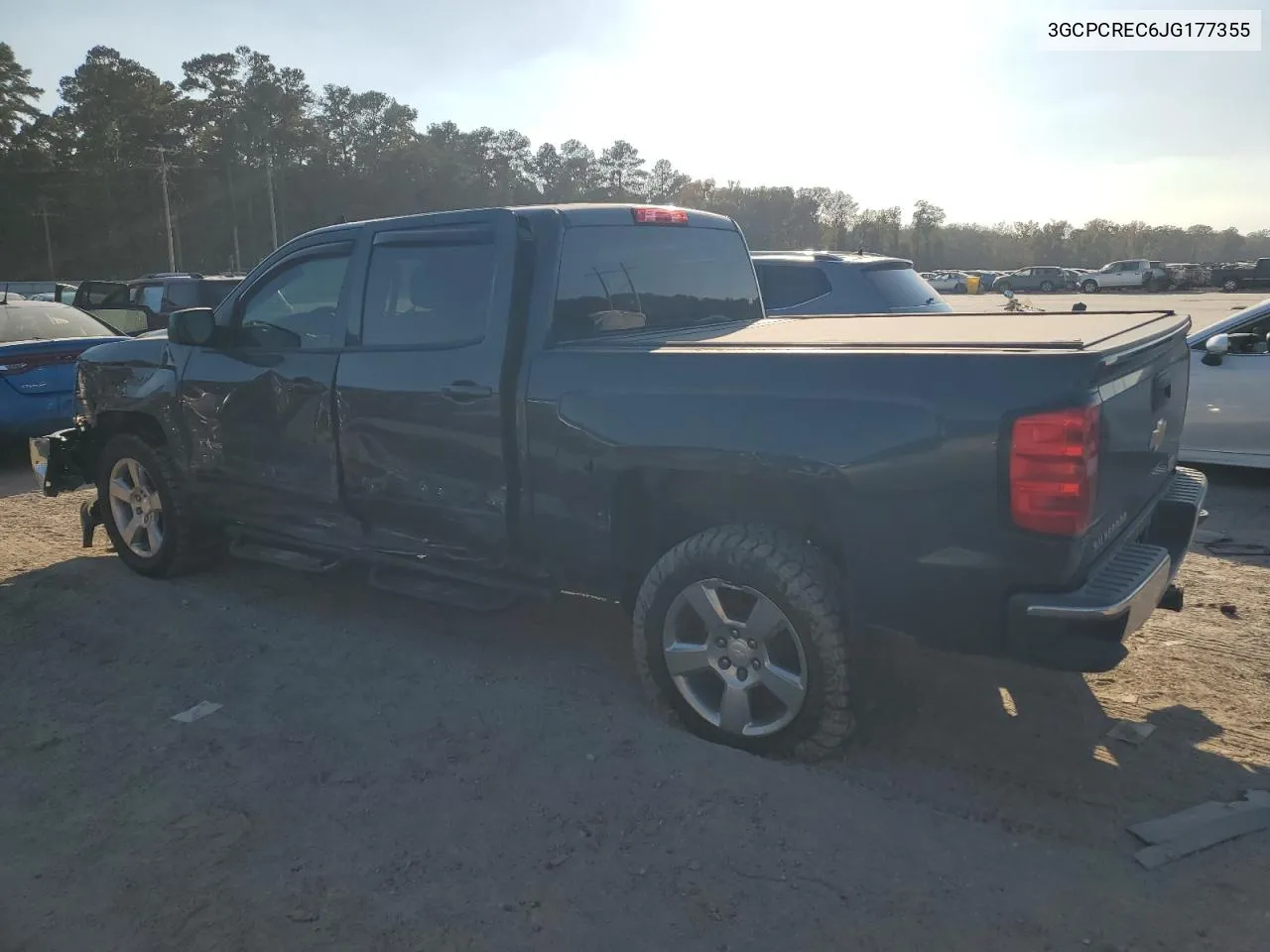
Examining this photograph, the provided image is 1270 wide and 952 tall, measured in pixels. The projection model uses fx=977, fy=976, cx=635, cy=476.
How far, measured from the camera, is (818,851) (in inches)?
118

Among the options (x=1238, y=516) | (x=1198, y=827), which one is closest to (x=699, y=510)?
(x=1198, y=827)

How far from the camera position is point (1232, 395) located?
7430mm

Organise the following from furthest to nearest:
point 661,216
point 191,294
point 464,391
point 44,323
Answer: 1. point 191,294
2. point 44,323
3. point 661,216
4. point 464,391

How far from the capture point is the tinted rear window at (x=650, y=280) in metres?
4.16

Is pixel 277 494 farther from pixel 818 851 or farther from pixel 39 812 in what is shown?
pixel 818 851

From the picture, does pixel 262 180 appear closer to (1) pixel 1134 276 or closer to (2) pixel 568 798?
(1) pixel 1134 276

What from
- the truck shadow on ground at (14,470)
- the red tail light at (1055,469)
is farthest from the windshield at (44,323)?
the red tail light at (1055,469)

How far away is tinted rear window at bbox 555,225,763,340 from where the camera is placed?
13.6 ft

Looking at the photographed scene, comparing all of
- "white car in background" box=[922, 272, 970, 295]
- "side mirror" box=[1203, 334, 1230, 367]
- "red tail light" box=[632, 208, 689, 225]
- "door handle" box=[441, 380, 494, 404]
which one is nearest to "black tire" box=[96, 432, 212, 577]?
"door handle" box=[441, 380, 494, 404]

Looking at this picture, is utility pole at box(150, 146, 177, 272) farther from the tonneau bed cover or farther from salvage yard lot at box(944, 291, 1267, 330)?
the tonneau bed cover

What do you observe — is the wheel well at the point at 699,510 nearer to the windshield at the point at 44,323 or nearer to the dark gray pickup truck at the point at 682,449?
the dark gray pickup truck at the point at 682,449

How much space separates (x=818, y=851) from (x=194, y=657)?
3199mm

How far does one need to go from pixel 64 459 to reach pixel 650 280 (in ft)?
13.3

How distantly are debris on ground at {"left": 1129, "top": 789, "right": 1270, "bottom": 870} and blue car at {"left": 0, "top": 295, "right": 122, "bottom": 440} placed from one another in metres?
9.01
